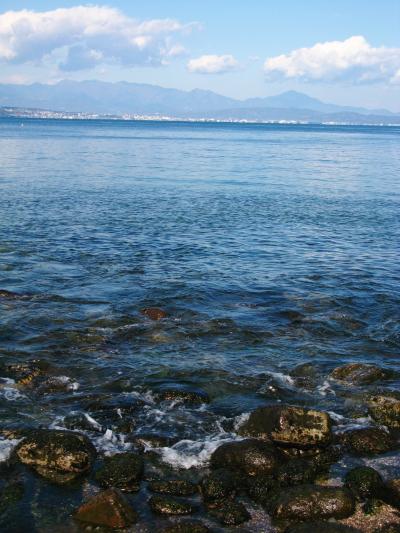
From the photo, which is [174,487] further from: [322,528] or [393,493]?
[393,493]

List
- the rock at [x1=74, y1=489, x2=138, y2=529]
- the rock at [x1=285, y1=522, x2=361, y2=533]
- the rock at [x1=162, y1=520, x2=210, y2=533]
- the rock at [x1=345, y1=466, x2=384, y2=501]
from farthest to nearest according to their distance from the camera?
the rock at [x1=345, y1=466, x2=384, y2=501] < the rock at [x1=74, y1=489, x2=138, y2=529] < the rock at [x1=162, y1=520, x2=210, y2=533] < the rock at [x1=285, y1=522, x2=361, y2=533]

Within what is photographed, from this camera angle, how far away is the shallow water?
1769cm

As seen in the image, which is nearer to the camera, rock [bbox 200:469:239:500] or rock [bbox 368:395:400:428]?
rock [bbox 200:469:239:500]

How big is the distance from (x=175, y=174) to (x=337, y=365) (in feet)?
184

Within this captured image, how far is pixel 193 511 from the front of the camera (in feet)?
41.0

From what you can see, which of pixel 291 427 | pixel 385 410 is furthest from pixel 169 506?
pixel 385 410

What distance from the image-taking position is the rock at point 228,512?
12.1 m

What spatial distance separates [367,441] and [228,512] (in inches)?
190

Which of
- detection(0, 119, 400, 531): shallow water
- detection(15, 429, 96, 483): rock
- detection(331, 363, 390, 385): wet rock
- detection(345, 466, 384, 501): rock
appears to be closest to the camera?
detection(345, 466, 384, 501): rock

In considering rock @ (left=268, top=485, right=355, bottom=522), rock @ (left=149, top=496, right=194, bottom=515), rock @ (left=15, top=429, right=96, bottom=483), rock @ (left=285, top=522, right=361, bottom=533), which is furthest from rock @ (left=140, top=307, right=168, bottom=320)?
rock @ (left=285, top=522, right=361, bottom=533)

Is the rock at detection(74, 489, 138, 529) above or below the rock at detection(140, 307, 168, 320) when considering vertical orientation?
below

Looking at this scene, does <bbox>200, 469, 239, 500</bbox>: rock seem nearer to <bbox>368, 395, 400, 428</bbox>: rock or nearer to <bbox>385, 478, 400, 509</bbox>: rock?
<bbox>385, 478, 400, 509</bbox>: rock

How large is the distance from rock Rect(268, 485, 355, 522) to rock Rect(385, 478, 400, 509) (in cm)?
90

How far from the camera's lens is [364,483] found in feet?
43.4
